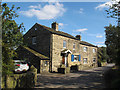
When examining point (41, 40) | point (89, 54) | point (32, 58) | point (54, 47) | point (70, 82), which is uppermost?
point (41, 40)

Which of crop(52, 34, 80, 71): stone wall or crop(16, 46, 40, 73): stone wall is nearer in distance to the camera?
crop(16, 46, 40, 73): stone wall

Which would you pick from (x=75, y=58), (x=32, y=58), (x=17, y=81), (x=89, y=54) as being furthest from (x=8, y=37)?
(x=89, y=54)

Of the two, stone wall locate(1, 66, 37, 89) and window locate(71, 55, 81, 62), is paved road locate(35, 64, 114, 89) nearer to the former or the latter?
stone wall locate(1, 66, 37, 89)

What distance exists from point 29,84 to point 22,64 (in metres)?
7.09

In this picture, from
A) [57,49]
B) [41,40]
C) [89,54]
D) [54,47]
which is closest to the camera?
[54,47]

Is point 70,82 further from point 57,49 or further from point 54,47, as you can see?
point 57,49

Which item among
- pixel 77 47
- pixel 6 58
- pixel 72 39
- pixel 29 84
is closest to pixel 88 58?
pixel 77 47

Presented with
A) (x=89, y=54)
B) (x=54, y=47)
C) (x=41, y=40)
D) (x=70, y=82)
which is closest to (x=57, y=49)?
(x=54, y=47)

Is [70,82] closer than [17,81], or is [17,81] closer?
[17,81]

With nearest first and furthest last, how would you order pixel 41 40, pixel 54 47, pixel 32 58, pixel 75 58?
pixel 32 58 < pixel 54 47 < pixel 41 40 < pixel 75 58

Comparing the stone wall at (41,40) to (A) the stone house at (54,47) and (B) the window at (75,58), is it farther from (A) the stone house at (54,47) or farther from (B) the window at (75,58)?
(B) the window at (75,58)

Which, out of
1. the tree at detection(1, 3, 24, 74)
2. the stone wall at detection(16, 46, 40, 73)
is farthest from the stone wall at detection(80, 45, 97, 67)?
the tree at detection(1, 3, 24, 74)

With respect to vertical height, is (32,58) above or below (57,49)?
below

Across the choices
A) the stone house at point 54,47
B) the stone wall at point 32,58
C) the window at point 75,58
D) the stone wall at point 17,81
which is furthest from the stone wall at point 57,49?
the stone wall at point 17,81
